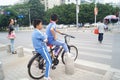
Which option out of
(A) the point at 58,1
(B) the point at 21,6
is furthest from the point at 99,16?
(A) the point at 58,1

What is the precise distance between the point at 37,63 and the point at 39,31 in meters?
1.08

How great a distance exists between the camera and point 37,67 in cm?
640

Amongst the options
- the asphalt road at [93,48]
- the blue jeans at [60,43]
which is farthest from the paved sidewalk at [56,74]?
the asphalt road at [93,48]

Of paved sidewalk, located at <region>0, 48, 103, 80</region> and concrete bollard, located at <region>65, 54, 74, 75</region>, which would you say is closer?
paved sidewalk, located at <region>0, 48, 103, 80</region>

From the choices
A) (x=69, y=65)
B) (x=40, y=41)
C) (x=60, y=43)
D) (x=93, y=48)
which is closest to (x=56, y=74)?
(x=69, y=65)

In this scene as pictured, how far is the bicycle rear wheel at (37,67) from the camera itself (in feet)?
20.3

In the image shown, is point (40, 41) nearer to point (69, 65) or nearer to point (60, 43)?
point (60, 43)

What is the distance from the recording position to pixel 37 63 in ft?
20.9

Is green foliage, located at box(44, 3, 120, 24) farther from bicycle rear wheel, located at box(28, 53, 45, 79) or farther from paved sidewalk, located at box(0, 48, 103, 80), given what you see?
bicycle rear wheel, located at box(28, 53, 45, 79)

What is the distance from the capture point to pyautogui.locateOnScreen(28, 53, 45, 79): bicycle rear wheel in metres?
6.20

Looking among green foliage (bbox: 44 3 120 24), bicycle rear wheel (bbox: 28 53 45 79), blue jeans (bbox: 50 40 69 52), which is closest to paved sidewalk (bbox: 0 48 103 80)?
bicycle rear wheel (bbox: 28 53 45 79)

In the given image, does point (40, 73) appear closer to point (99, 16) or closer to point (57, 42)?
point (57, 42)

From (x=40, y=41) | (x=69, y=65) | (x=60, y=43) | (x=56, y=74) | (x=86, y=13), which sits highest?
(x=86, y=13)

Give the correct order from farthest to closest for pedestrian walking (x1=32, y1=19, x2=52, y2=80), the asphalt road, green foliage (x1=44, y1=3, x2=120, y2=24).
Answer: green foliage (x1=44, y1=3, x2=120, y2=24) < the asphalt road < pedestrian walking (x1=32, y1=19, x2=52, y2=80)
